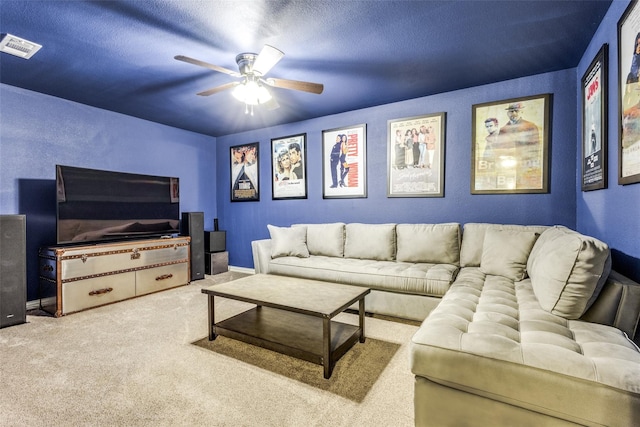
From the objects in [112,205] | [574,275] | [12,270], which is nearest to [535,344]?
[574,275]

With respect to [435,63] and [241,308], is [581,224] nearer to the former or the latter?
[435,63]

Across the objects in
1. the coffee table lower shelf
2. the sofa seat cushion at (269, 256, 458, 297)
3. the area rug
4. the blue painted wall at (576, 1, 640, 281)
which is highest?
the blue painted wall at (576, 1, 640, 281)

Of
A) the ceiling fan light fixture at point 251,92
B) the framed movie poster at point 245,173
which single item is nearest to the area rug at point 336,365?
the ceiling fan light fixture at point 251,92

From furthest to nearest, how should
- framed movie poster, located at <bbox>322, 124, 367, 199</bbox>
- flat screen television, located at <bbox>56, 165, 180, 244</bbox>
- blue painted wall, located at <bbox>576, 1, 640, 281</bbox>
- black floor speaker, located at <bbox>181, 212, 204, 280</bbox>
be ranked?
black floor speaker, located at <bbox>181, 212, 204, 280</bbox>, framed movie poster, located at <bbox>322, 124, 367, 199</bbox>, flat screen television, located at <bbox>56, 165, 180, 244</bbox>, blue painted wall, located at <bbox>576, 1, 640, 281</bbox>

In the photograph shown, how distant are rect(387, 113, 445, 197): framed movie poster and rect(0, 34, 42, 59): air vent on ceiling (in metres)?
3.55

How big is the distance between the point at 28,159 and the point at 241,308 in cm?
295

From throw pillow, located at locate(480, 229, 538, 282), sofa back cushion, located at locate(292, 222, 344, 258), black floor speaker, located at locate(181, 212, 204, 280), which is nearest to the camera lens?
throw pillow, located at locate(480, 229, 538, 282)

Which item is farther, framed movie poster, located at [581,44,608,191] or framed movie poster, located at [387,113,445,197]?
framed movie poster, located at [387,113,445,197]

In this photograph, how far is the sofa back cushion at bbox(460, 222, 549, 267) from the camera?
9.85 ft

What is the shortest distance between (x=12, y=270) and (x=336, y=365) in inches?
123

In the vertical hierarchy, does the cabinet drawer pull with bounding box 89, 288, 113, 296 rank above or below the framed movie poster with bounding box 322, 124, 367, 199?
below

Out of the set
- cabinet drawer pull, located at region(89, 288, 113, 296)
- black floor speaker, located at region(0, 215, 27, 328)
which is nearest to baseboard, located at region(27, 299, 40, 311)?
black floor speaker, located at region(0, 215, 27, 328)

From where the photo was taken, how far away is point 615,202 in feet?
6.43

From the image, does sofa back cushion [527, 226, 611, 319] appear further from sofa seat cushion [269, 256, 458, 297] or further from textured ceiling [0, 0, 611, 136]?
textured ceiling [0, 0, 611, 136]
